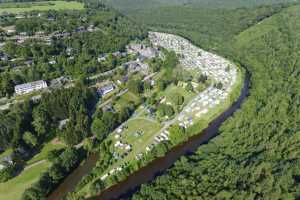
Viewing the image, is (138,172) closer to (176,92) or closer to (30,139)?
(30,139)

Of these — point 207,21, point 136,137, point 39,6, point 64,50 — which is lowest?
point 136,137

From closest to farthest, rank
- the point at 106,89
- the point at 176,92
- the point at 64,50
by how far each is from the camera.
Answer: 1. the point at 106,89
2. the point at 176,92
3. the point at 64,50

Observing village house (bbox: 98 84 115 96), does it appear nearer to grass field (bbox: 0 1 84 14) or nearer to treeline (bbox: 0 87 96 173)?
treeline (bbox: 0 87 96 173)

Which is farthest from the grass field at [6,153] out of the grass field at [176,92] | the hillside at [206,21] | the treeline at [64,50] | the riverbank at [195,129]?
the hillside at [206,21]

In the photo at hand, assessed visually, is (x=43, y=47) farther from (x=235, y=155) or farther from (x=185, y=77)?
(x=235, y=155)

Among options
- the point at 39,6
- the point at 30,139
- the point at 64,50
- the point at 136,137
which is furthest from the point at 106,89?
the point at 39,6

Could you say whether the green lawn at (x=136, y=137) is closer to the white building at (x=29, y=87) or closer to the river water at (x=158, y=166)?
the river water at (x=158, y=166)
